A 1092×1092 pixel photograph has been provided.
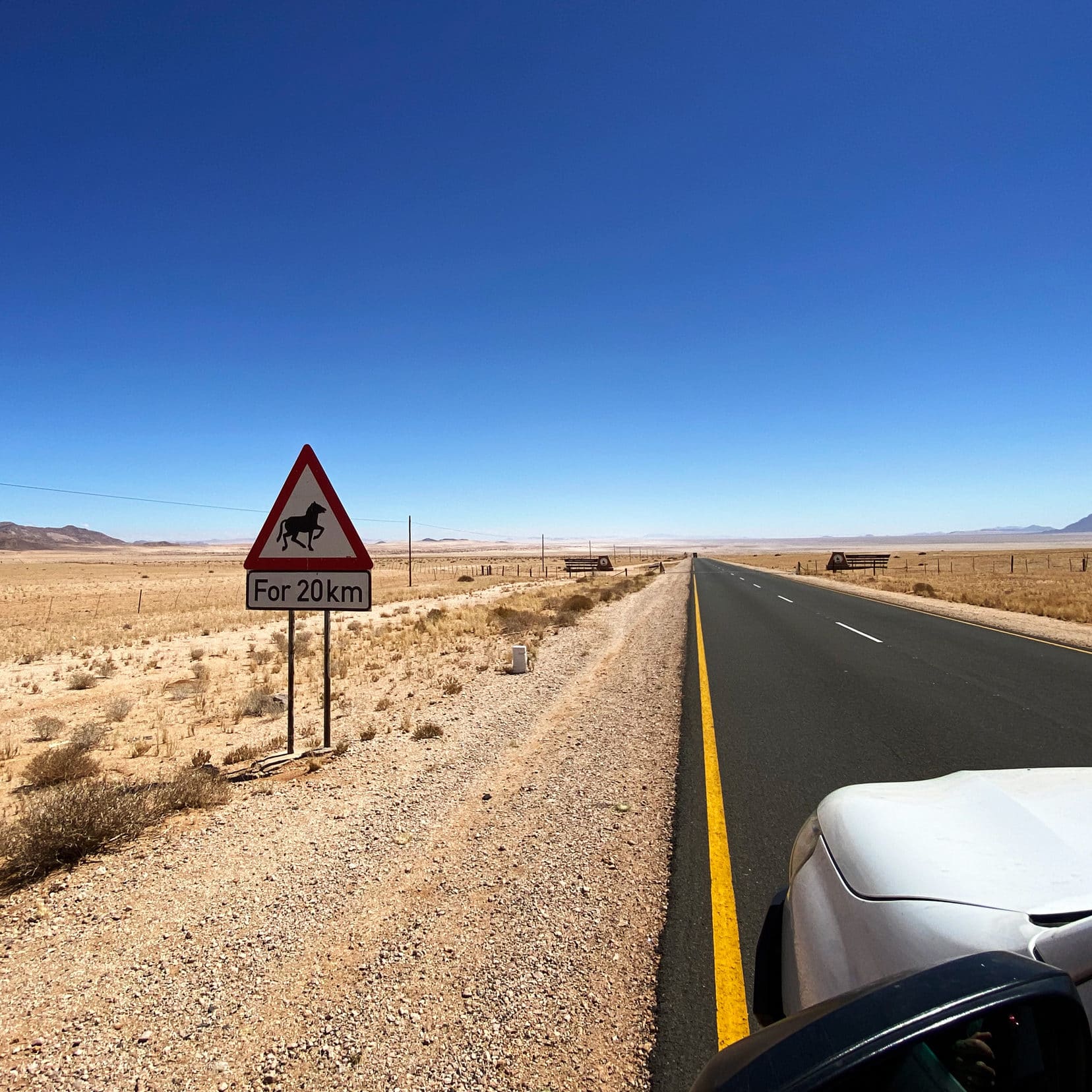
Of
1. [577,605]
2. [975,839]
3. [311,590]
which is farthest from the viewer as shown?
[577,605]

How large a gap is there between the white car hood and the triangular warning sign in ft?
15.8

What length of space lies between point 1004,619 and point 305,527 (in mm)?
19869

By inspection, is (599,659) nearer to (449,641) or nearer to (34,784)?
(449,641)

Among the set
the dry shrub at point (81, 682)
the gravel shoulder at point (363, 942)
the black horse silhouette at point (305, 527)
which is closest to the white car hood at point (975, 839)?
the gravel shoulder at point (363, 942)

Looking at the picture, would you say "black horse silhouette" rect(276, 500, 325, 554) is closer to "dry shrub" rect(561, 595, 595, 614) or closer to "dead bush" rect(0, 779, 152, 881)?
"dead bush" rect(0, 779, 152, 881)

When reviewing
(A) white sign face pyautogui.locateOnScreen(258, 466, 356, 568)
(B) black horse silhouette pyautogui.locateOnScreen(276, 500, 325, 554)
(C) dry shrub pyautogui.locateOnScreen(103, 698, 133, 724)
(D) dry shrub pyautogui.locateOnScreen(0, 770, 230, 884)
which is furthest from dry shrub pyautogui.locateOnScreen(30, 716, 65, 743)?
(B) black horse silhouette pyautogui.locateOnScreen(276, 500, 325, 554)

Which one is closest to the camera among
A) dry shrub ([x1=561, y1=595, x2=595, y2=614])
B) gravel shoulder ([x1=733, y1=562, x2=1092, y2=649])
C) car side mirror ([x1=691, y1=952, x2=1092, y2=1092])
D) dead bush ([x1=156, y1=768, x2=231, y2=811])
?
car side mirror ([x1=691, y1=952, x2=1092, y2=1092])

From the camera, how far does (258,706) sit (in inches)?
351

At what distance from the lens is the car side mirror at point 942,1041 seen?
101 cm

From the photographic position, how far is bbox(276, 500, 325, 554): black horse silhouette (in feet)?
19.6

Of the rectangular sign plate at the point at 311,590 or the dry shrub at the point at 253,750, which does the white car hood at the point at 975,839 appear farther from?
the dry shrub at the point at 253,750

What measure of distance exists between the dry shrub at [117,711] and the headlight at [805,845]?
9.66 metres

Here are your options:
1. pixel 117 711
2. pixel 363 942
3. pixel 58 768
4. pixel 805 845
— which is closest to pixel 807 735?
pixel 805 845

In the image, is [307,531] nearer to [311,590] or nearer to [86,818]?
[311,590]
